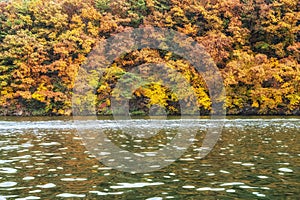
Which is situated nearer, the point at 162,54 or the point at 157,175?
the point at 157,175

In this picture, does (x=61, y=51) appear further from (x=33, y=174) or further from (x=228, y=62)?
(x=33, y=174)

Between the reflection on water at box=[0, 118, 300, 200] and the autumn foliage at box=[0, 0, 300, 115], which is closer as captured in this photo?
A: the reflection on water at box=[0, 118, 300, 200]

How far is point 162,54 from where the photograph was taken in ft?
176

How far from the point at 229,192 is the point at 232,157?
5.44 metres

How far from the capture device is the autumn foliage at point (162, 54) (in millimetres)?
49406

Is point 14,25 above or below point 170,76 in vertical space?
above

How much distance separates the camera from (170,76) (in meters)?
50.7

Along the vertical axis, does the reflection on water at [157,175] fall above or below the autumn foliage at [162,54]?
below

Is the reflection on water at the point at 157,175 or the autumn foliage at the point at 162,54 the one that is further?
the autumn foliage at the point at 162,54

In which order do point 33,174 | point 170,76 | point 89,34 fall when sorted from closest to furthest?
point 33,174 < point 170,76 < point 89,34

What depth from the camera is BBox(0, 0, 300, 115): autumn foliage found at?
4941 cm

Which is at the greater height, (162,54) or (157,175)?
(162,54)

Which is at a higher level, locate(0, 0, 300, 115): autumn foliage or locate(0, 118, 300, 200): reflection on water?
locate(0, 0, 300, 115): autumn foliage

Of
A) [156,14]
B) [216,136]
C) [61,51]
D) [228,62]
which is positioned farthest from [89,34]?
[216,136]
